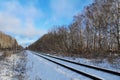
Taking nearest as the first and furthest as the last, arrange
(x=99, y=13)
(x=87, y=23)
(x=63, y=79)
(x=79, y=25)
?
(x=63, y=79), (x=99, y=13), (x=87, y=23), (x=79, y=25)

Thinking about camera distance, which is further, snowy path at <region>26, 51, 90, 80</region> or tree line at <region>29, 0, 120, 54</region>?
tree line at <region>29, 0, 120, 54</region>

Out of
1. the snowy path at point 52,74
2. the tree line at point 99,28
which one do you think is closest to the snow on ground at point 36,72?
the snowy path at point 52,74

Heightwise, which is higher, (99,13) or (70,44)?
(99,13)

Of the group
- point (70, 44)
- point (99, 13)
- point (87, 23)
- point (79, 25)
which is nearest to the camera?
point (99, 13)

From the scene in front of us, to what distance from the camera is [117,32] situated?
37.5 metres

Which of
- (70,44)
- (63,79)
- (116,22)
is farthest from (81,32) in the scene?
(63,79)

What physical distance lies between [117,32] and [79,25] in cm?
2486

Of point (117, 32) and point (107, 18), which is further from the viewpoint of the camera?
point (107, 18)

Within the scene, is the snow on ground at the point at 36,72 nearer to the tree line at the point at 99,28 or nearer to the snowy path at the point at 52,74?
the snowy path at the point at 52,74

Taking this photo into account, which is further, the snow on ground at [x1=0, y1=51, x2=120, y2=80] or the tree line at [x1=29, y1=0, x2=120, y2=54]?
the tree line at [x1=29, y1=0, x2=120, y2=54]

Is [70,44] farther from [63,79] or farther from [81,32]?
[63,79]

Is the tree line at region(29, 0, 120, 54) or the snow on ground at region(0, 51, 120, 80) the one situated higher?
the tree line at region(29, 0, 120, 54)

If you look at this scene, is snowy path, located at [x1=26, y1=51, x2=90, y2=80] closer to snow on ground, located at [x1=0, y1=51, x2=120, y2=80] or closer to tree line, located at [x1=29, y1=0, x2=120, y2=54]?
snow on ground, located at [x1=0, y1=51, x2=120, y2=80]

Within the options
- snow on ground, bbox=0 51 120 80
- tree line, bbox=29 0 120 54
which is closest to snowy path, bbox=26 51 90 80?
snow on ground, bbox=0 51 120 80
